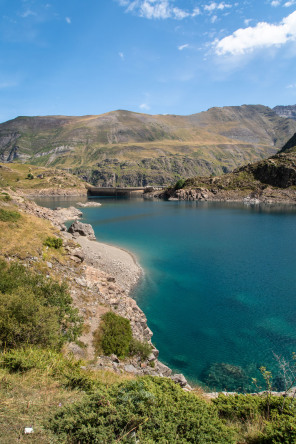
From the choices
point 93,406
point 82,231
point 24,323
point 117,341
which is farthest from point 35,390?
point 82,231

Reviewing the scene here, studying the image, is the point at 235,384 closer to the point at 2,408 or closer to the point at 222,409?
the point at 222,409

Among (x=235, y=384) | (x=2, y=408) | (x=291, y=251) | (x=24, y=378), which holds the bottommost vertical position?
(x=235, y=384)

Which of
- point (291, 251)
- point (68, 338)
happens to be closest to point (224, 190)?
point (291, 251)

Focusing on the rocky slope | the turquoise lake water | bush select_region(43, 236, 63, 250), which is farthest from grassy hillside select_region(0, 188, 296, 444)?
the rocky slope

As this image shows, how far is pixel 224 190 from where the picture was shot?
17900cm

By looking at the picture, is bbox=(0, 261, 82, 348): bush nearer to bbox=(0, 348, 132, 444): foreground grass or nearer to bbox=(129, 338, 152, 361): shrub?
bbox=(0, 348, 132, 444): foreground grass

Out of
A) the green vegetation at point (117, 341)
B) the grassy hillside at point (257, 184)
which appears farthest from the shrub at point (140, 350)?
the grassy hillside at point (257, 184)

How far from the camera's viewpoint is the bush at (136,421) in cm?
692

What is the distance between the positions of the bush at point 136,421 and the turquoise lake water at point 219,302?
12989 millimetres

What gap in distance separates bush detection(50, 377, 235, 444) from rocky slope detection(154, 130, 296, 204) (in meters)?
164

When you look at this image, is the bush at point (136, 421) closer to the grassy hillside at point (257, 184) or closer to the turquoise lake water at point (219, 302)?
the turquoise lake water at point (219, 302)

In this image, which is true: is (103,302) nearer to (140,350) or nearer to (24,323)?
(140,350)

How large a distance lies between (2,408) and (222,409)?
27.2 feet

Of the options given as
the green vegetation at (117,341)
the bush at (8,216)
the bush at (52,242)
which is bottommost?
the green vegetation at (117,341)
